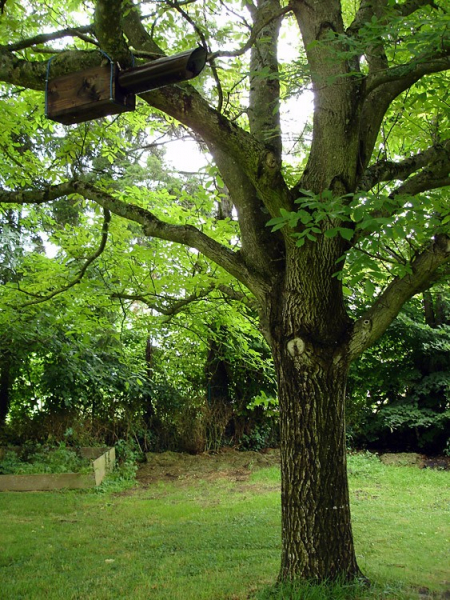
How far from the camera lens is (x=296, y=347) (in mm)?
4039

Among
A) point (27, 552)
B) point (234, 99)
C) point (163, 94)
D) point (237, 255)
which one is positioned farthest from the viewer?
point (234, 99)

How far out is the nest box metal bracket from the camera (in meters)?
2.72

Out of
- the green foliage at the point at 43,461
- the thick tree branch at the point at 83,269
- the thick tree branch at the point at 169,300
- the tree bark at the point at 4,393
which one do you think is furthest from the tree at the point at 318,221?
the tree bark at the point at 4,393

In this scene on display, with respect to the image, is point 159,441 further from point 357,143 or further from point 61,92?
point 61,92

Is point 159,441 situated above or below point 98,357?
below

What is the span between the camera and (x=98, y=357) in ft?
35.1

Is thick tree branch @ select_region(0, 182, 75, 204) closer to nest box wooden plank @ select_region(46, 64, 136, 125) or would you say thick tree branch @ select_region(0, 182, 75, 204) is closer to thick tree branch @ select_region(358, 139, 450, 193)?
nest box wooden plank @ select_region(46, 64, 136, 125)

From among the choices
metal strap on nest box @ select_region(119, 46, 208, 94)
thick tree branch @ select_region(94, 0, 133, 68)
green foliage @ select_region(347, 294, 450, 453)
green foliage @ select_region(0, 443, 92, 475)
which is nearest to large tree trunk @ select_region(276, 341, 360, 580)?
metal strap on nest box @ select_region(119, 46, 208, 94)

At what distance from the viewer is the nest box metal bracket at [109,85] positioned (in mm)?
2723

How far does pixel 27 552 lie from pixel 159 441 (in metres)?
6.56

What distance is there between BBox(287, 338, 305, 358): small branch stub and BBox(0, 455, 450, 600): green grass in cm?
162

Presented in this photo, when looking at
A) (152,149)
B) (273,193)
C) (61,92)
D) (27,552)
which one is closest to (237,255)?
(273,193)

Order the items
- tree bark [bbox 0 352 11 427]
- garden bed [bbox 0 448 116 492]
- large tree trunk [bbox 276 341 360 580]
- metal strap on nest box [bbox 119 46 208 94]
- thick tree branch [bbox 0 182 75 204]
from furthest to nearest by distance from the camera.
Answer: tree bark [bbox 0 352 11 427], garden bed [bbox 0 448 116 492], thick tree branch [bbox 0 182 75 204], large tree trunk [bbox 276 341 360 580], metal strap on nest box [bbox 119 46 208 94]

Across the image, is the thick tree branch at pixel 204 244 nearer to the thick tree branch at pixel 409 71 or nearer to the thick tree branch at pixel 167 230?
the thick tree branch at pixel 167 230
